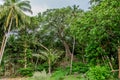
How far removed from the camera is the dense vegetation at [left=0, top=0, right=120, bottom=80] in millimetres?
21427

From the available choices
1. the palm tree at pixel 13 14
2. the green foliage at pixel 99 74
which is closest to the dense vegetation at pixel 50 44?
the palm tree at pixel 13 14

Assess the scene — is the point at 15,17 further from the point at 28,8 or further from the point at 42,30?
the point at 42,30

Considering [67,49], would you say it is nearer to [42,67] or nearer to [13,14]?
[42,67]

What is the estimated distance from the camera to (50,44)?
3878 centimetres

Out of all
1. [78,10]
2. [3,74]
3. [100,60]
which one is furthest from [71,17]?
[100,60]

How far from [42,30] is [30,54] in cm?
399

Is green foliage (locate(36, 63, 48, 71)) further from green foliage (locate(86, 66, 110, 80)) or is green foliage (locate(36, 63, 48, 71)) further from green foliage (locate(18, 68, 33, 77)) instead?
green foliage (locate(86, 66, 110, 80))

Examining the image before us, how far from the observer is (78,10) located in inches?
1405

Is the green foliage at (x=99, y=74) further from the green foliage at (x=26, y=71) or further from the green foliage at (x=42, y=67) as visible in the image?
the green foliage at (x=42, y=67)

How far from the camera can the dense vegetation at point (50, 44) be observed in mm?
21427

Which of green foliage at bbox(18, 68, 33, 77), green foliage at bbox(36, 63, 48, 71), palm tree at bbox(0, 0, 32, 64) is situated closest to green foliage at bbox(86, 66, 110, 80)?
palm tree at bbox(0, 0, 32, 64)

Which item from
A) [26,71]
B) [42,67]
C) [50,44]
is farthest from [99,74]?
[50,44]

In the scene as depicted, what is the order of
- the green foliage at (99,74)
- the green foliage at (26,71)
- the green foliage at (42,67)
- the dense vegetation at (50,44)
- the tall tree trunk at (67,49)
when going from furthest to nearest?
the tall tree trunk at (67,49) → the green foliage at (42,67) → the green foliage at (26,71) → the dense vegetation at (50,44) → the green foliage at (99,74)

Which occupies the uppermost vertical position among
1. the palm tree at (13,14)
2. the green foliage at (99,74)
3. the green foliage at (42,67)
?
the palm tree at (13,14)
